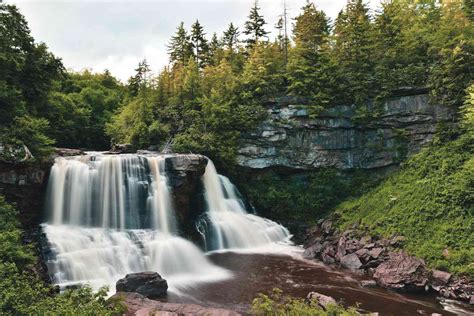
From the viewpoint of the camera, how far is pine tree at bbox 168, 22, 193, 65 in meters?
41.1

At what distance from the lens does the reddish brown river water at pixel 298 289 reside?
42.1 ft

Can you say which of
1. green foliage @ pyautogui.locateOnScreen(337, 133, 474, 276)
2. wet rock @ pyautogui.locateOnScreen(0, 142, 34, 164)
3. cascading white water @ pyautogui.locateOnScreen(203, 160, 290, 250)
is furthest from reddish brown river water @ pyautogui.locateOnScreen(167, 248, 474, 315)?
wet rock @ pyautogui.locateOnScreen(0, 142, 34, 164)

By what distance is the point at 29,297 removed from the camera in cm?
841

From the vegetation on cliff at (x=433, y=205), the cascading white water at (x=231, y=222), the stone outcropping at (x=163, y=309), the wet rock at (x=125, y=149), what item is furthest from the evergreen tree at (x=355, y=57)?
the stone outcropping at (x=163, y=309)

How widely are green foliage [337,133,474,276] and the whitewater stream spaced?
308 cm

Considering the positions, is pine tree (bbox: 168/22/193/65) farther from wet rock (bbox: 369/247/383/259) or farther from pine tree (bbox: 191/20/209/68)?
wet rock (bbox: 369/247/383/259)

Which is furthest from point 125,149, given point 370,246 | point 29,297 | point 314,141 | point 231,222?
point 29,297

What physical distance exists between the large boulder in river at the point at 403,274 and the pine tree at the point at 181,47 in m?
32.3

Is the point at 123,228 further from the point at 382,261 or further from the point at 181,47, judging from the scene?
the point at 181,47

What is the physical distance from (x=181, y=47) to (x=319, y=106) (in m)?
23.4

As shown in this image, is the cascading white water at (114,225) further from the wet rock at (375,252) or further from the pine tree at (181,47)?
the pine tree at (181,47)

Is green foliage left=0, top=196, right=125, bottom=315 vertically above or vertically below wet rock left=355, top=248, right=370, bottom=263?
above

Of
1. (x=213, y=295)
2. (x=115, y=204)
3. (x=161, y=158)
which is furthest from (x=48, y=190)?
(x=213, y=295)

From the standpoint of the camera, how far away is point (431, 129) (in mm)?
23547
